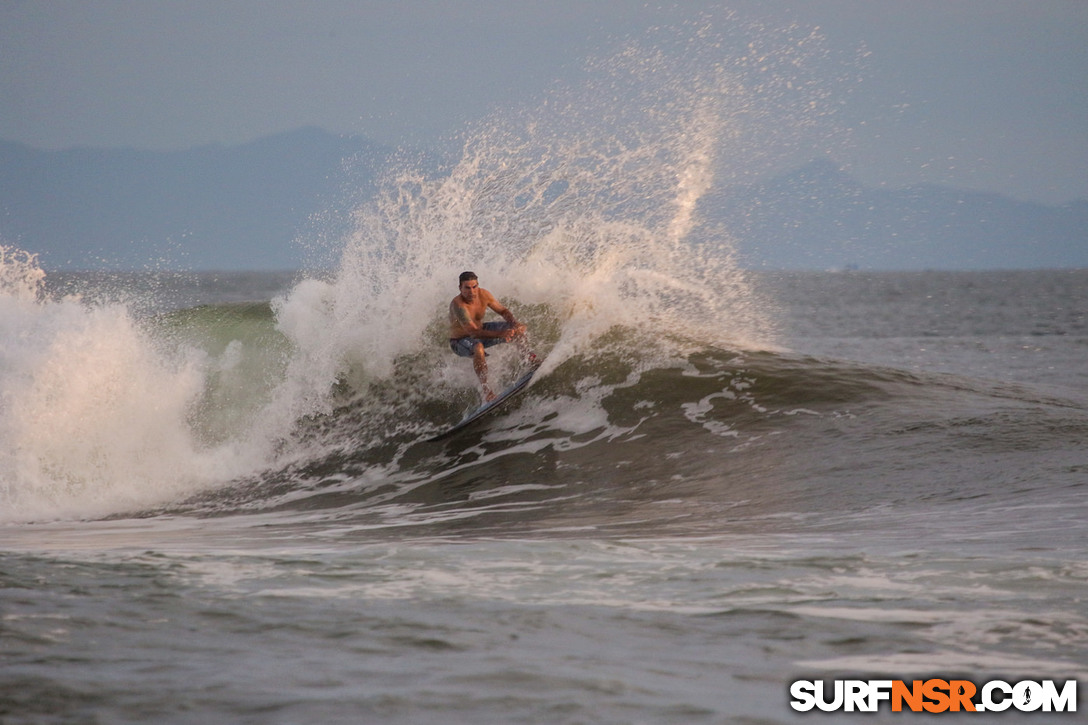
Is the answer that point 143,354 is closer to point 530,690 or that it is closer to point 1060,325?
point 530,690

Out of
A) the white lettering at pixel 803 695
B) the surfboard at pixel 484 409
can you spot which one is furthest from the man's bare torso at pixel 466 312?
the white lettering at pixel 803 695

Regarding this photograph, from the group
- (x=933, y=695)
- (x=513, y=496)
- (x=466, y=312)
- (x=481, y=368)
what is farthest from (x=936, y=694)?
(x=466, y=312)

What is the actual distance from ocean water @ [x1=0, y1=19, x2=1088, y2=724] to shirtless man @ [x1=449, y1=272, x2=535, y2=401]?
0.57 m

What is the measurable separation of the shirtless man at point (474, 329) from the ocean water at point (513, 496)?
0.57 m

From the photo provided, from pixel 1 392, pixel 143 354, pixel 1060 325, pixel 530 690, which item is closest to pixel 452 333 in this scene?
pixel 143 354

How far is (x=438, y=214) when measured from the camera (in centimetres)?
1350

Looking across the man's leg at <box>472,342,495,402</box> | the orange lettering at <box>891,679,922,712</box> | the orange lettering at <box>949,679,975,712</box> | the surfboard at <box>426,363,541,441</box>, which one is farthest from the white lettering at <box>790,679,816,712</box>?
the man's leg at <box>472,342,495,402</box>

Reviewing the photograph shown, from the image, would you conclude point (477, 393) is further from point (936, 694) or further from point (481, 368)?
point (936, 694)

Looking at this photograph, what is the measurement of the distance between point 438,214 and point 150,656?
33.5ft

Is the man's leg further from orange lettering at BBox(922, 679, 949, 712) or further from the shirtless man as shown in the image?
orange lettering at BBox(922, 679, 949, 712)

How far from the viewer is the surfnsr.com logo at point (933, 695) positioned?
3232mm

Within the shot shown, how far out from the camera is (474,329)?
1091 cm

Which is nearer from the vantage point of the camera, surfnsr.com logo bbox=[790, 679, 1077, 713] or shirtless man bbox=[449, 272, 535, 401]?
surfnsr.com logo bbox=[790, 679, 1077, 713]

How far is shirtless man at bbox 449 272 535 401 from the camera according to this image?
10875 mm
